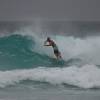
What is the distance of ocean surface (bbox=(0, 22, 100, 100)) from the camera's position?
1.81 m

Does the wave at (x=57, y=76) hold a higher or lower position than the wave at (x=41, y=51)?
lower

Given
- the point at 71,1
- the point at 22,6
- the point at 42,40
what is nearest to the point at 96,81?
the point at 42,40

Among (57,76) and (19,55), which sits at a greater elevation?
(19,55)

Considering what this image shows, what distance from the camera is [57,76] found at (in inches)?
72.8

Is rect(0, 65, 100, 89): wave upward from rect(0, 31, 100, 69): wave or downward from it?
downward

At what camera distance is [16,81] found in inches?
72.9

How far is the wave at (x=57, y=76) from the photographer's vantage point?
184 cm

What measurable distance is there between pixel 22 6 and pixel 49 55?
40 centimetres

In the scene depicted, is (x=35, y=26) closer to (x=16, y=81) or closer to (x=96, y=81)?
(x=16, y=81)

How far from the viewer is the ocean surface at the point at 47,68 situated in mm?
1809

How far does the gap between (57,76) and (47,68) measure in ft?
0.29

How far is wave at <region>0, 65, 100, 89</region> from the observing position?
Result: 1843 millimetres

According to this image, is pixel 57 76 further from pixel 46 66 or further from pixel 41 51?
pixel 41 51

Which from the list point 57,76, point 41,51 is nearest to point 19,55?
point 41,51
